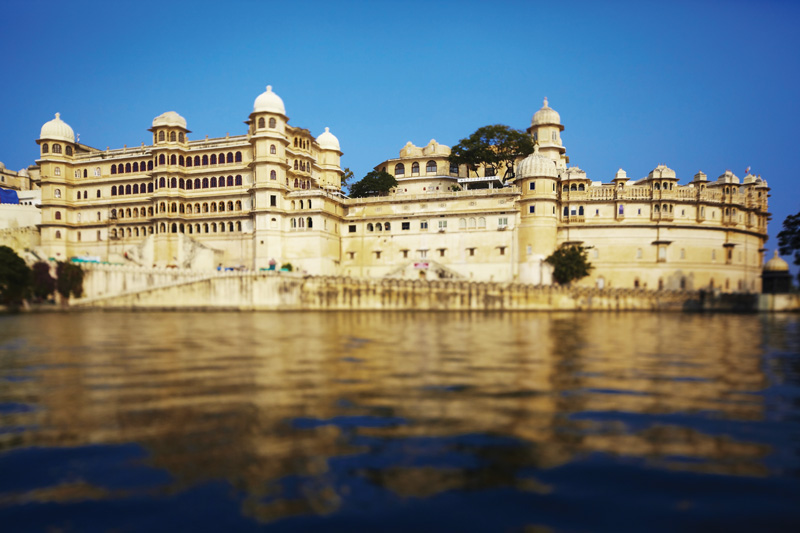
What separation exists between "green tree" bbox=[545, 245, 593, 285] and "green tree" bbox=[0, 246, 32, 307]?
166 ft

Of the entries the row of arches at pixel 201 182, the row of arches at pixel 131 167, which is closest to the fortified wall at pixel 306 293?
the row of arches at pixel 201 182

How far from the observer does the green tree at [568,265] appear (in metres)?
53.8

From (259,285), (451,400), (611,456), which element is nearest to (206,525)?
(611,456)

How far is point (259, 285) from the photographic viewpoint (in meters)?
48.5

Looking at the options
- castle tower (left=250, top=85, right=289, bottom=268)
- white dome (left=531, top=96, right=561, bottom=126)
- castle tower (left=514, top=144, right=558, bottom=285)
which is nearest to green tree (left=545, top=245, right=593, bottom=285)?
castle tower (left=514, top=144, right=558, bottom=285)

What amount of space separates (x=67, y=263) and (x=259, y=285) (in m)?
18.9

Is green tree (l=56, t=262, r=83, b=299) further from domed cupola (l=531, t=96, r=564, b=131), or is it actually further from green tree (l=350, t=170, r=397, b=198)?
domed cupola (l=531, t=96, r=564, b=131)

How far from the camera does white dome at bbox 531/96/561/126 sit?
71125mm

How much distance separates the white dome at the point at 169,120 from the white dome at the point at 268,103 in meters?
11.0

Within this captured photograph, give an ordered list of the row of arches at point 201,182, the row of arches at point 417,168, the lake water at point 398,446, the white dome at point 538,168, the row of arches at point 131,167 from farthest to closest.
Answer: the row of arches at point 417,168 < the row of arches at point 131,167 < the row of arches at point 201,182 < the white dome at point 538,168 < the lake water at point 398,446

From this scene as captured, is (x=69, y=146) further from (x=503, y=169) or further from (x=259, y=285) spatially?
(x=503, y=169)

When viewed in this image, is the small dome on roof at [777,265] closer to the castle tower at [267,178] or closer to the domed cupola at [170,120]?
the castle tower at [267,178]

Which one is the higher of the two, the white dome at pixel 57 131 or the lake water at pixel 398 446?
the white dome at pixel 57 131

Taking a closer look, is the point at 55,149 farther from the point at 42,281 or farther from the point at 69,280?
the point at 69,280
